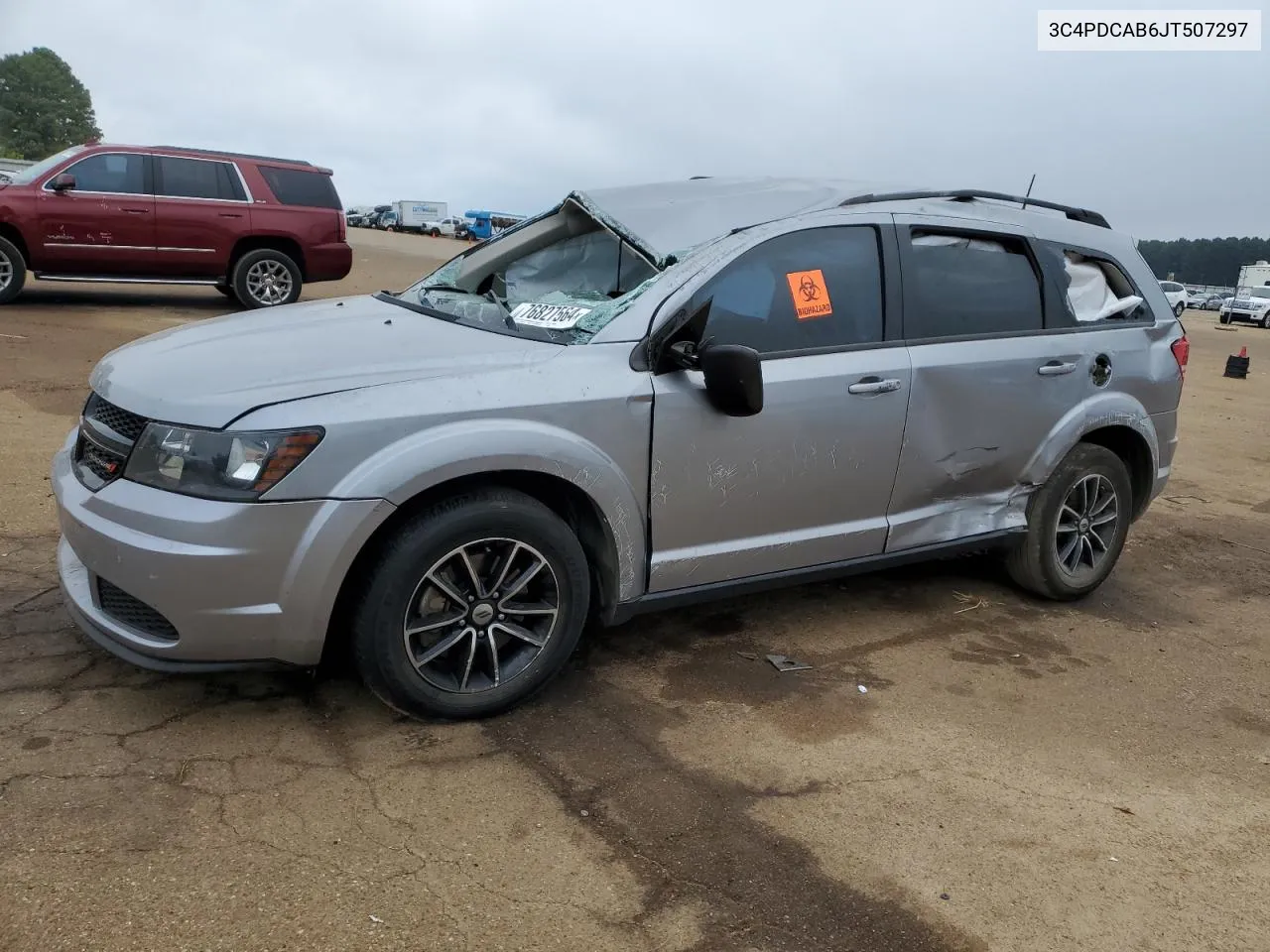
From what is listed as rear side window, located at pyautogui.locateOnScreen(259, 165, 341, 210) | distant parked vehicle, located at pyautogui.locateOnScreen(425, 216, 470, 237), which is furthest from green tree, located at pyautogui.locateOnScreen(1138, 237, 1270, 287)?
rear side window, located at pyautogui.locateOnScreen(259, 165, 341, 210)

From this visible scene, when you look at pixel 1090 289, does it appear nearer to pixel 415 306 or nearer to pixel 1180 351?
pixel 1180 351

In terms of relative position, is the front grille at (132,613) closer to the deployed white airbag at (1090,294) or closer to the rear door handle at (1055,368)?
the rear door handle at (1055,368)

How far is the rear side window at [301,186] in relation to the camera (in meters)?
11.7

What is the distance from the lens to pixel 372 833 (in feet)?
8.77

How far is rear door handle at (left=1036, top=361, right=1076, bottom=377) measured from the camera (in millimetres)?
4371

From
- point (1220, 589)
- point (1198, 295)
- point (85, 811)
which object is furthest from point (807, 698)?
point (1198, 295)

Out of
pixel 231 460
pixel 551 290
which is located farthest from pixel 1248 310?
pixel 231 460

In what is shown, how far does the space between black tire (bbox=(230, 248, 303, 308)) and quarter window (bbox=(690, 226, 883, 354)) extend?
348 inches

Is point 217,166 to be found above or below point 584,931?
above

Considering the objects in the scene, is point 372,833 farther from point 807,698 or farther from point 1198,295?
point 1198,295

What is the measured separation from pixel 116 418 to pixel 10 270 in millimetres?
9332

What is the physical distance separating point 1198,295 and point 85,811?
71.3 m

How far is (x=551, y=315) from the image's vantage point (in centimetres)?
363

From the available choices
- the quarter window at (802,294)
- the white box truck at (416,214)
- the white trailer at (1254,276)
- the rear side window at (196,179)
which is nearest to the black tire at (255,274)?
the rear side window at (196,179)
